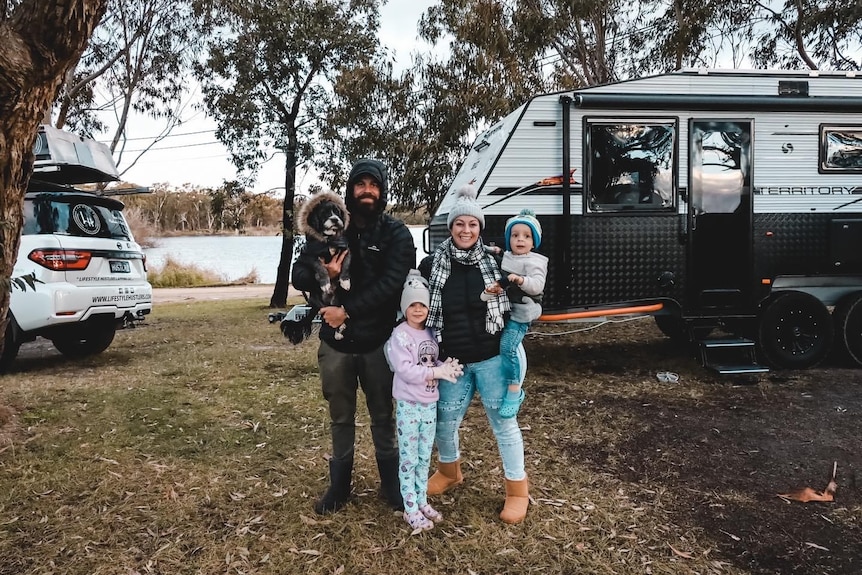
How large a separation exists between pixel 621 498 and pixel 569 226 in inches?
117

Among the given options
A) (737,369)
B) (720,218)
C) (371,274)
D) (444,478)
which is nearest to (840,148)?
(720,218)

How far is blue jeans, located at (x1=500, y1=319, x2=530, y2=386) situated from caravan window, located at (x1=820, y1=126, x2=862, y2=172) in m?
4.87

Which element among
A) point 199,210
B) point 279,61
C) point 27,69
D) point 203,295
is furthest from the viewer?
point 199,210

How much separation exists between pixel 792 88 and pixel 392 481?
5.53 m

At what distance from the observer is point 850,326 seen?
6484 millimetres

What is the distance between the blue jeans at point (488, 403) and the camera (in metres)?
3.08

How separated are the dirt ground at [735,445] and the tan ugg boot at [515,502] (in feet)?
2.57

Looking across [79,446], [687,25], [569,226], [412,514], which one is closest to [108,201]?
[79,446]

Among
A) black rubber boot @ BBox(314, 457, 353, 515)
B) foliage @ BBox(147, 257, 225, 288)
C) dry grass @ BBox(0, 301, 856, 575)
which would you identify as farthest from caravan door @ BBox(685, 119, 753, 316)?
foliage @ BBox(147, 257, 225, 288)

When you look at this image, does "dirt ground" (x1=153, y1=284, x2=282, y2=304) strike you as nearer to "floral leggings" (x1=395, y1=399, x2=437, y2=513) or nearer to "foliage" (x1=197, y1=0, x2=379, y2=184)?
"foliage" (x1=197, y1=0, x2=379, y2=184)

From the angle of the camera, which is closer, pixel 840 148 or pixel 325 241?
pixel 325 241

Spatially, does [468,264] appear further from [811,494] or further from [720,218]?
[720,218]

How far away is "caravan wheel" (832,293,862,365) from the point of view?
6.46 meters

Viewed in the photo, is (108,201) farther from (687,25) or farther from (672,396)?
(687,25)
